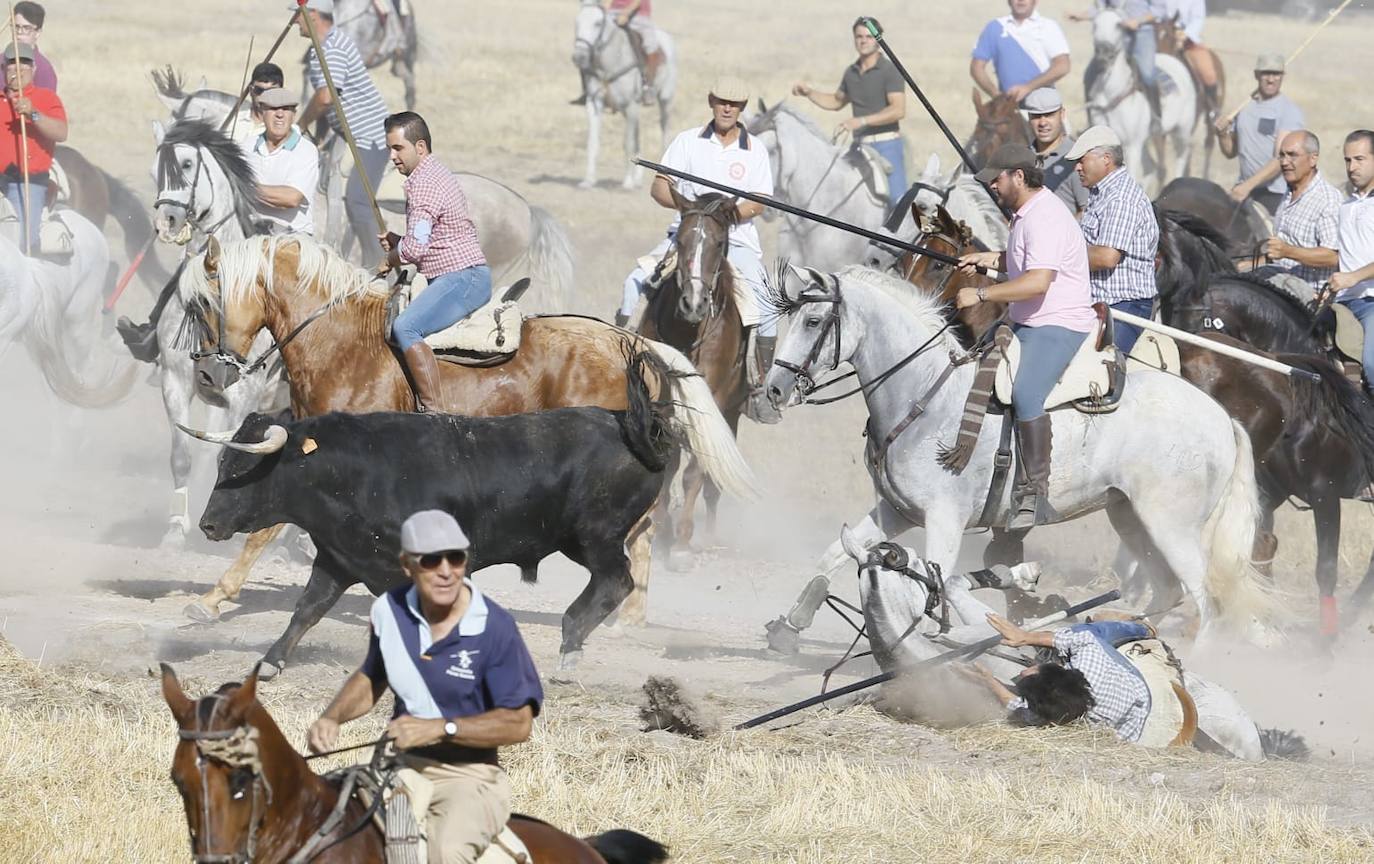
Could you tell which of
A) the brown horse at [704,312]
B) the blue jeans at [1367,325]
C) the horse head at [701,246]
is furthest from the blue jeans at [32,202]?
the blue jeans at [1367,325]

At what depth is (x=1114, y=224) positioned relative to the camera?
12.2 meters

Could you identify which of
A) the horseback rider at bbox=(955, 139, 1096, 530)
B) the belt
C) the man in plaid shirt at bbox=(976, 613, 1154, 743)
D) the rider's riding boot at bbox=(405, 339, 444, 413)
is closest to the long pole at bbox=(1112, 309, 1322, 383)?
the horseback rider at bbox=(955, 139, 1096, 530)

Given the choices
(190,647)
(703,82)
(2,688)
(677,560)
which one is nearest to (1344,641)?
(677,560)

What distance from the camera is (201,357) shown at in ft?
38.0

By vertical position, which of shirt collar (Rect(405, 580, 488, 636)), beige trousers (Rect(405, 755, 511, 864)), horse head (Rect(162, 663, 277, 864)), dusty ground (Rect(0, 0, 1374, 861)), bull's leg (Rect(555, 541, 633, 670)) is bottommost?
dusty ground (Rect(0, 0, 1374, 861))

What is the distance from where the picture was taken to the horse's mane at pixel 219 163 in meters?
14.0

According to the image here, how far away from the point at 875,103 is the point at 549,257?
12.6 feet

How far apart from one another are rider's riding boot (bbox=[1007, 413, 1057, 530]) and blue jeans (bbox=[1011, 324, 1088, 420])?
0.24 ft

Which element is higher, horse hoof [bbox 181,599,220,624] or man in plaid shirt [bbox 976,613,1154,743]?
man in plaid shirt [bbox 976,613,1154,743]

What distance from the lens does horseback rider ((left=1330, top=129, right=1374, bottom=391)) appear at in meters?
13.2

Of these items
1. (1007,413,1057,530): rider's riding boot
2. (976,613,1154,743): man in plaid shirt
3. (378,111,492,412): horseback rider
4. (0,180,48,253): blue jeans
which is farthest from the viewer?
(0,180,48,253): blue jeans

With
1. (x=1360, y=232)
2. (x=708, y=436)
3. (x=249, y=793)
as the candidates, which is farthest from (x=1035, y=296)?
(x=249, y=793)

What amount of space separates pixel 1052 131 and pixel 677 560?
14.2ft

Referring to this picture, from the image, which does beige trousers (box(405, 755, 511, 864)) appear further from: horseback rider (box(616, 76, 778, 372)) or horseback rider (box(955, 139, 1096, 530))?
horseback rider (box(616, 76, 778, 372))
